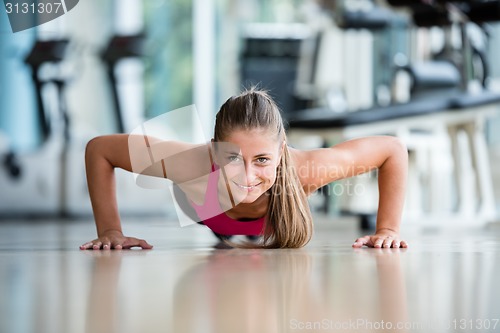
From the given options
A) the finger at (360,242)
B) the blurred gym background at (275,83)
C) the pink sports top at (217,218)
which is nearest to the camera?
the pink sports top at (217,218)

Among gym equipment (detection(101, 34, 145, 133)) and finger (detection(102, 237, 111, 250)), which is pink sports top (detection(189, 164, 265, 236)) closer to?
finger (detection(102, 237, 111, 250))

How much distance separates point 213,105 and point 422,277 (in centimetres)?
648

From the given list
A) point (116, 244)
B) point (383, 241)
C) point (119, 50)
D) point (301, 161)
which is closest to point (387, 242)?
point (383, 241)

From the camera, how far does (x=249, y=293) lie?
116 cm

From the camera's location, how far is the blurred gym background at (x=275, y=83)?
4652 millimetres

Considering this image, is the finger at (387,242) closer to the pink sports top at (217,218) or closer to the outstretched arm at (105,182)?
the pink sports top at (217,218)

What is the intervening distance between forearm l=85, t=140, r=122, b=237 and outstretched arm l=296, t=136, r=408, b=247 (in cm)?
51
